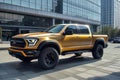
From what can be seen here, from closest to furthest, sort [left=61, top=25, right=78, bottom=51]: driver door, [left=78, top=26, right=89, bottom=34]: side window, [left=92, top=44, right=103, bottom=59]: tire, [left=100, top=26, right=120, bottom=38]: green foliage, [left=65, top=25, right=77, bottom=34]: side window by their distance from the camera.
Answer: [left=61, top=25, right=78, bottom=51]: driver door < [left=65, top=25, right=77, bottom=34]: side window < [left=78, top=26, right=89, bottom=34]: side window < [left=92, top=44, right=103, bottom=59]: tire < [left=100, top=26, right=120, bottom=38]: green foliage

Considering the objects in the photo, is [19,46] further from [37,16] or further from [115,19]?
[115,19]

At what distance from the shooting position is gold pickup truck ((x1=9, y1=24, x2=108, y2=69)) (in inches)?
318

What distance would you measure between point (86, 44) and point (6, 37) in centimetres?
3572

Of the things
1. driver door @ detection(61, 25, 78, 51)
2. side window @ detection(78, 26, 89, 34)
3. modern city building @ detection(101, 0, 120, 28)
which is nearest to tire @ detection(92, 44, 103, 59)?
side window @ detection(78, 26, 89, 34)

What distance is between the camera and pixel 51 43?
857 cm

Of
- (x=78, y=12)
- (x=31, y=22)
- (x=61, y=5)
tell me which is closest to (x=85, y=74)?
(x=31, y=22)

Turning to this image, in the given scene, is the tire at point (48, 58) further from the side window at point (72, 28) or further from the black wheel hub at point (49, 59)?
the side window at point (72, 28)

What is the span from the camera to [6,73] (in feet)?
25.5

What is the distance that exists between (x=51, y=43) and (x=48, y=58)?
0.67 metres

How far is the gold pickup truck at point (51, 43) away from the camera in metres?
8.07

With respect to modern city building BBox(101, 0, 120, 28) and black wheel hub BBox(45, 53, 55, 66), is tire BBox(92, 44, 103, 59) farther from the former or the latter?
modern city building BBox(101, 0, 120, 28)

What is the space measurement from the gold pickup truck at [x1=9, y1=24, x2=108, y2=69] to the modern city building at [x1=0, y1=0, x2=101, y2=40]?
103 feet

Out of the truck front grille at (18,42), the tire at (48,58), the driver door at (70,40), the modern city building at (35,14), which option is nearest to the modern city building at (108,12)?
the modern city building at (35,14)

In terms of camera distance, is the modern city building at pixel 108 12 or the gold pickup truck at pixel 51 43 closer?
the gold pickup truck at pixel 51 43
